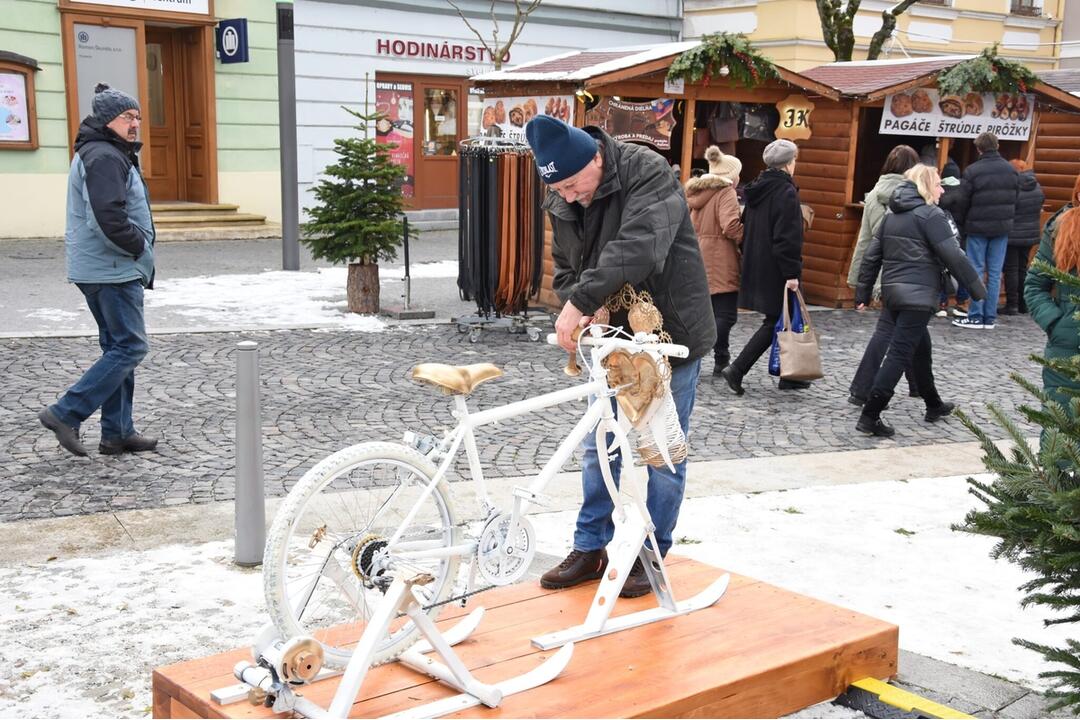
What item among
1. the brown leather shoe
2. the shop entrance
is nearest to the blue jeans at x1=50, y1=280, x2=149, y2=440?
the brown leather shoe

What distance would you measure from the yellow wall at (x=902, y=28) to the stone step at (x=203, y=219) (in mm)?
9996

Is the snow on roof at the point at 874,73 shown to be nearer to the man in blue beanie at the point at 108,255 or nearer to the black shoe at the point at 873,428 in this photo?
the black shoe at the point at 873,428

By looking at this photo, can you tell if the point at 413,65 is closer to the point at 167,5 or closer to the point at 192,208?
the point at 167,5

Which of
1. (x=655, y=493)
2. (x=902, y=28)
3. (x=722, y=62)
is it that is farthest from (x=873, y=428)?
(x=902, y=28)

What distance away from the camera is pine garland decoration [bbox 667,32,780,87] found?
1170cm

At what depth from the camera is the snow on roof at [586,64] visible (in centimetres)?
1134

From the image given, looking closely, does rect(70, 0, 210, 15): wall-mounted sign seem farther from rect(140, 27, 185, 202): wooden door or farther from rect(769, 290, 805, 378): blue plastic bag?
rect(769, 290, 805, 378): blue plastic bag

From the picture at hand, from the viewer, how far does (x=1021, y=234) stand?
42.7ft

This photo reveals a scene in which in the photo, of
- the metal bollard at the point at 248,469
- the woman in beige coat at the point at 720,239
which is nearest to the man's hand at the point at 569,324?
the metal bollard at the point at 248,469

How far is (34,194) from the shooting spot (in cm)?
1652

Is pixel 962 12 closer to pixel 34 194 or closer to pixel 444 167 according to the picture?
pixel 444 167

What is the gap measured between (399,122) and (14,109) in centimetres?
634

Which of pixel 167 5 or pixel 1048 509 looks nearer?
pixel 1048 509

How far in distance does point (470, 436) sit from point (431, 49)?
58.7ft
